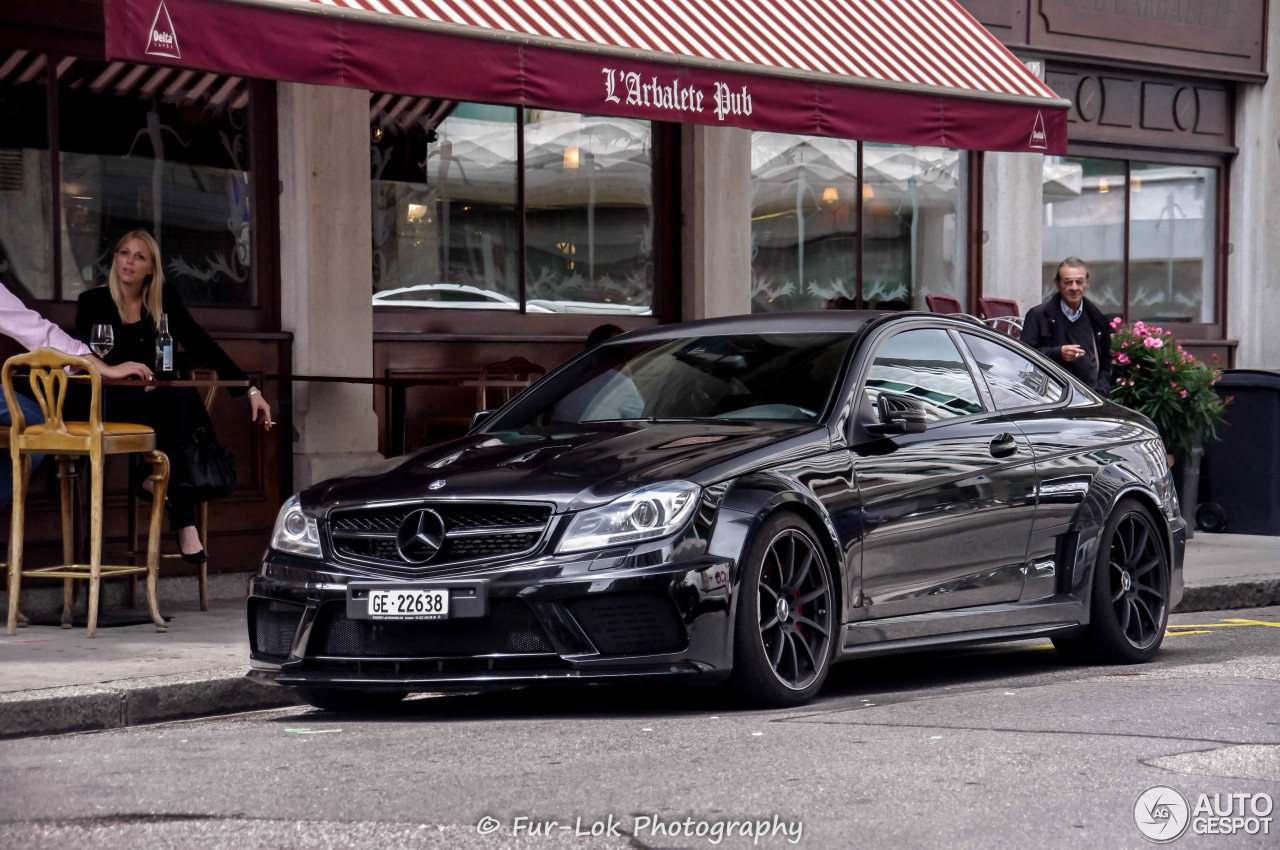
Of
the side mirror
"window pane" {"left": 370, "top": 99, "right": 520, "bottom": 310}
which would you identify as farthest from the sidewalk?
"window pane" {"left": 370, "top": 99, "right": 520, "bottom": 310}

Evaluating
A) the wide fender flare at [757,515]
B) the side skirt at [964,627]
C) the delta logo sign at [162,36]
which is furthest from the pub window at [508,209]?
the wide fender flare at [757,515]

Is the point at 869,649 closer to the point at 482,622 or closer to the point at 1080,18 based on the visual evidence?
the point at 482,622

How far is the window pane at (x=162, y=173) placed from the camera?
35.6ft

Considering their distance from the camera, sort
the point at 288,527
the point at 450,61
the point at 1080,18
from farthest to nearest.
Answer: the point at 1080,18 < the point at 450,61 < the point at 288,527

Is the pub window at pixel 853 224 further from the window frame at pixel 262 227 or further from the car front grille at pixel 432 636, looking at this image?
the car front grille at pixel 432 636

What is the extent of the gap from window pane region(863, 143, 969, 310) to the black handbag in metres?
7.15

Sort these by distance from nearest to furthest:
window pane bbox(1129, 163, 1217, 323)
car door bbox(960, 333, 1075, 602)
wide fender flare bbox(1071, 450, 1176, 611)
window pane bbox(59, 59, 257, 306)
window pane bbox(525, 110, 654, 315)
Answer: car door bbox(960, 333, 1075, 602)
wide fender flare bbox(1071, 450, 1176, 611)
window pane bbox(59, 59, 257, 306)
window pane bbox(525, 110, 654, 315)
window pane bbox(1129, 163, 1217, 323)

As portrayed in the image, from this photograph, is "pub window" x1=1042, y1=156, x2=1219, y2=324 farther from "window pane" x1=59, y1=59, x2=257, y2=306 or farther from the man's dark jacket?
"window pane" x1=59, y1=59, x2=257, y2=306

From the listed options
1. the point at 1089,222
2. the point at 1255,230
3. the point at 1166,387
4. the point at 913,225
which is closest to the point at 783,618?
the point at 1166,387

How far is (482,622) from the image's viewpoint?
623cm

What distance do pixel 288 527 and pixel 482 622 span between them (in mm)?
1015

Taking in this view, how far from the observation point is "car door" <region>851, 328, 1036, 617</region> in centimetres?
705

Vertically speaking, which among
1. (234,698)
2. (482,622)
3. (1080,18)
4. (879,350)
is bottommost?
(234,698)

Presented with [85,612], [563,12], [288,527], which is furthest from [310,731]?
[563,12]
